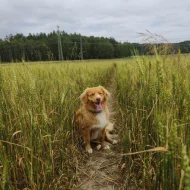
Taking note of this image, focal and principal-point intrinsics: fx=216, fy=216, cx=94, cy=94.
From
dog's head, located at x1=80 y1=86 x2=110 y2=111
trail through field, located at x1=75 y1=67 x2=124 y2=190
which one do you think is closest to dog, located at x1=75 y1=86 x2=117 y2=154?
dog's head, located at x1=80 y1=86 x2=110 y2=111

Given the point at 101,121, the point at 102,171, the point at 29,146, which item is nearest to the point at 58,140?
the point at 29,146

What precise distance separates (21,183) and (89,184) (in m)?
0.63

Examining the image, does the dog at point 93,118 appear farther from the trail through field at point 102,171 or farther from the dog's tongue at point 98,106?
the trail through field at point 102,171

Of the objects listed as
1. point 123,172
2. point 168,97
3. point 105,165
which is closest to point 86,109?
point 105,165

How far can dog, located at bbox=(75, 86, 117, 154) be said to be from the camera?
9.09 ft

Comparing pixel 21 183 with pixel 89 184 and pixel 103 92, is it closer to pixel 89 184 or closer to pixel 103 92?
pixel 89 184

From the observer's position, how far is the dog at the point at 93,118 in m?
2.77

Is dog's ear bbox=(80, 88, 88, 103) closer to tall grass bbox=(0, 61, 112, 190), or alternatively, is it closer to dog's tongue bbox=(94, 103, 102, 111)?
dog's tongue bbox=(94, 103, 102, 111)

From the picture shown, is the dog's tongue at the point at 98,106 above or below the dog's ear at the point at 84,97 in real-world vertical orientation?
below

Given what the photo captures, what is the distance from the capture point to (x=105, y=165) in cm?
221

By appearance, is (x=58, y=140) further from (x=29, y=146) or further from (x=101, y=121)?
(x=101, y=121)

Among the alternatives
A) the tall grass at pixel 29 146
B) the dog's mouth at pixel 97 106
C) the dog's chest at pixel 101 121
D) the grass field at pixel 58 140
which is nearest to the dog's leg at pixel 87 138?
the dog's chest at pixel 101 121

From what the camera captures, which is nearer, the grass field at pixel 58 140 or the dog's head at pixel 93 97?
the grass field at pixel 58 140

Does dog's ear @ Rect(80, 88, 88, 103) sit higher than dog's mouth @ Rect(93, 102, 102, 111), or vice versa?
dog's ear @ Rect(80, 88, 88, 103)
